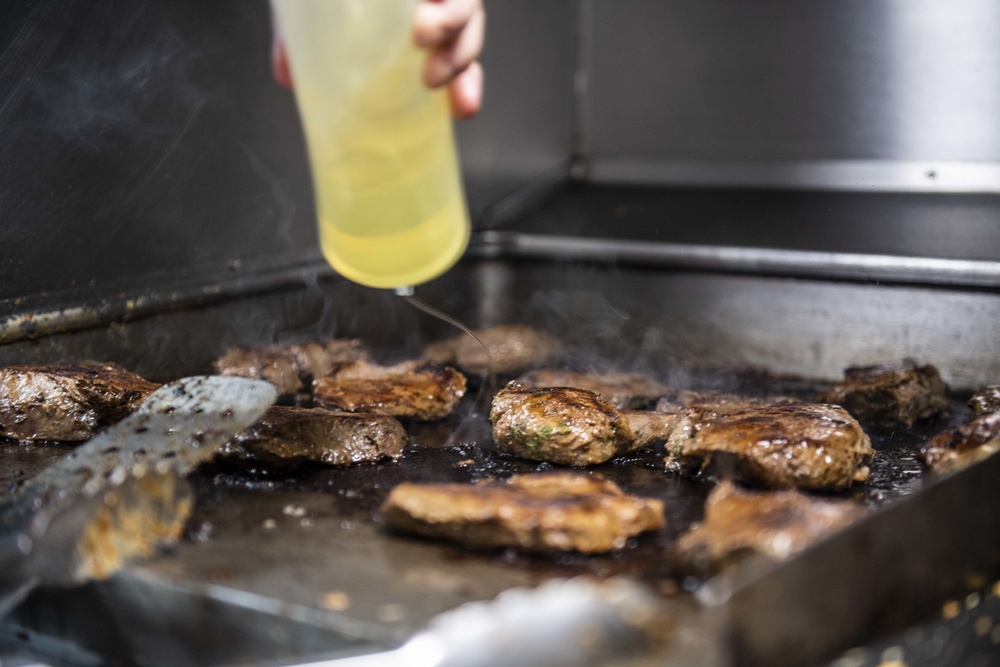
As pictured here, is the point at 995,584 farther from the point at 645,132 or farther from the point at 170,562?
the point at 645,132

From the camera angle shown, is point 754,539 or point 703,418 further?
point 703,418

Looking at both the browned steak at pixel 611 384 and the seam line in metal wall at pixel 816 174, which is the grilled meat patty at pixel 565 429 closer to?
the browned steak at pixel 611 384

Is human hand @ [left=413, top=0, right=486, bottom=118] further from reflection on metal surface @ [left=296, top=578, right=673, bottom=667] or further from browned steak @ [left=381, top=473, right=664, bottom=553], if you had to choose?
reflection on metal surface @ [left=296, top=578, right=673, bottom=667]

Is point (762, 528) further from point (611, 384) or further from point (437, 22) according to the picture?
point (611, 384)

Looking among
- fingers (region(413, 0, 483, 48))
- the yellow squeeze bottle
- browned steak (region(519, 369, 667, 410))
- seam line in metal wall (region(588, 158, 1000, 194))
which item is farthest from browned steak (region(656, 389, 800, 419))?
seam line in metal wall (region(588, 158, 1000, 194))

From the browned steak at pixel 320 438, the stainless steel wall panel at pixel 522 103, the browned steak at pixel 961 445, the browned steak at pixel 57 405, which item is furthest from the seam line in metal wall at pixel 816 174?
the browned steak at pixel 57 405

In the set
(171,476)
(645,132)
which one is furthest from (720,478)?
(645,132)
